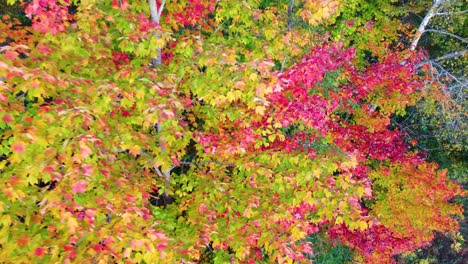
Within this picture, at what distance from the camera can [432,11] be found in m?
10.4

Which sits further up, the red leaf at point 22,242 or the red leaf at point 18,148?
the red leaf at point 18,148

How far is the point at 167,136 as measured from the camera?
526 cm

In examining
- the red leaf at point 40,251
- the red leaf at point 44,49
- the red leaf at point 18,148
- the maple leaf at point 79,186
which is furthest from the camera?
the red leaf at point 44,49

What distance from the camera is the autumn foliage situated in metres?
3.95

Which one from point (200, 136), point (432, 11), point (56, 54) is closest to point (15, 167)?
point (56, 54)

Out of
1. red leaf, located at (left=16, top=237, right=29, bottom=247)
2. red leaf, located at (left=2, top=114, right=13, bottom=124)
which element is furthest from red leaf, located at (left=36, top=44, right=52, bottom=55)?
red leaf, located at (left=16, top=237, right=29, bottom=247)

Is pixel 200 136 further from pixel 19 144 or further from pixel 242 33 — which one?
pixel 19 144

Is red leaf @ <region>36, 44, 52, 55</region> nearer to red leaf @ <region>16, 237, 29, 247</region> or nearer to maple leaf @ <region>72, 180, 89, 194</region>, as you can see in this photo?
maple leaf @ <region>72, 180, 89, 194</region>

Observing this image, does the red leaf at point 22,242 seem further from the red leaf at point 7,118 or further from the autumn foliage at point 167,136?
the red leaf at point 7,118

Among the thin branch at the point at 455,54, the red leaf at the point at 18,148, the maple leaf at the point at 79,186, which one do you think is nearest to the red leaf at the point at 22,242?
the maple leaf at the point at 79,186

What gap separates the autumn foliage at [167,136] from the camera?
13.0ft

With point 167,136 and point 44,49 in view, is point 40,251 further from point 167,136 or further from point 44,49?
point 44,49

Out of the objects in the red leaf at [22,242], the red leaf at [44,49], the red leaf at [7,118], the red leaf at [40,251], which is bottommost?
→ the red leaf at [40,251]

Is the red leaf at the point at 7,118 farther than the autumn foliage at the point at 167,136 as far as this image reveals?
No
